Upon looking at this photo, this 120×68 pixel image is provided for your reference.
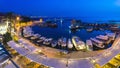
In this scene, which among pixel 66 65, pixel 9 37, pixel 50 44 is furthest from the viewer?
pixel 50 44

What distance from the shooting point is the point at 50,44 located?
47.1 feet

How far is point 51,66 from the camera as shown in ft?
14.7

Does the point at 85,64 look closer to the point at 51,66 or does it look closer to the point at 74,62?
the point at 74,62

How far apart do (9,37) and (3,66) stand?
695 centimetres

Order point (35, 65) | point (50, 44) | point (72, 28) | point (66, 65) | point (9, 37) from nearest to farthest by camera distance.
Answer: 1. point (66, 65)
2. point (35, 65)
3. point (9, 37)
4. point (50, 44)
5. point (72, 28)

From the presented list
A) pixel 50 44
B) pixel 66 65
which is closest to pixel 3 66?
pixel 66 65

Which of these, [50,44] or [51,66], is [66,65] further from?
[50,44]

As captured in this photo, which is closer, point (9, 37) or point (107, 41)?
point (9, 37)

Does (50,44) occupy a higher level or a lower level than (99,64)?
lower

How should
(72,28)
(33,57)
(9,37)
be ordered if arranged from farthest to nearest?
(72,28) → (9,37) → (33,57)

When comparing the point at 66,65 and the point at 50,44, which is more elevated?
the point at 66,65

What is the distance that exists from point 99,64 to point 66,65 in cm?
84

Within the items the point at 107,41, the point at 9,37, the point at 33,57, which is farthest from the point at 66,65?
the point at 107,41

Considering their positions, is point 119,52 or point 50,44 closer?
point 119,52
